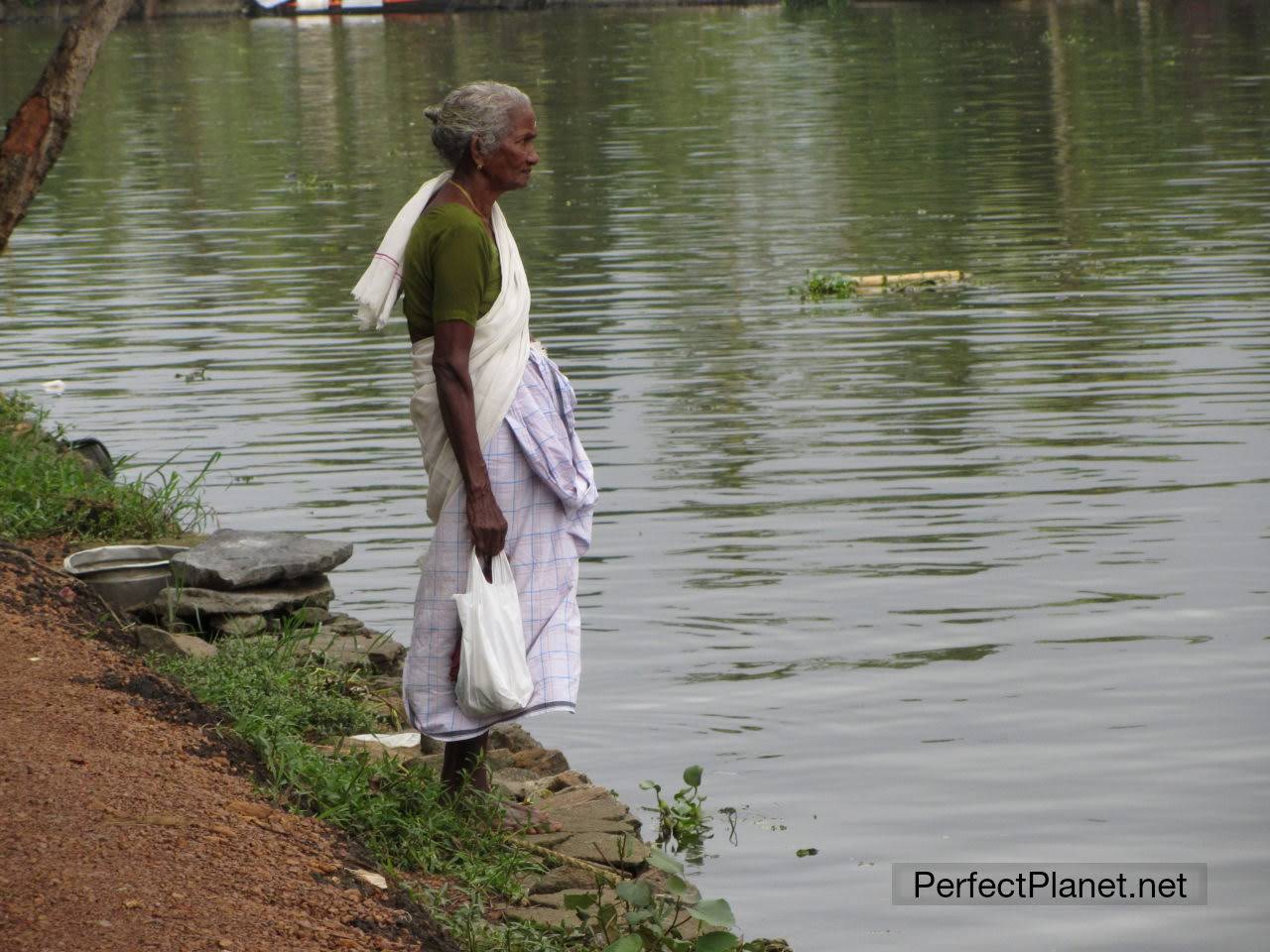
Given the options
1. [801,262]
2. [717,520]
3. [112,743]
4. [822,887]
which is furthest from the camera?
[801,262]

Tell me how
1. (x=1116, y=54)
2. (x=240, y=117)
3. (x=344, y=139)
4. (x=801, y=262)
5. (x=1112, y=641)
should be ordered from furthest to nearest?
(x=1116, y=54)
(x=240, y=117)
(x=344, y=139)
(x=801, y=262)
(x=1112, y=641)

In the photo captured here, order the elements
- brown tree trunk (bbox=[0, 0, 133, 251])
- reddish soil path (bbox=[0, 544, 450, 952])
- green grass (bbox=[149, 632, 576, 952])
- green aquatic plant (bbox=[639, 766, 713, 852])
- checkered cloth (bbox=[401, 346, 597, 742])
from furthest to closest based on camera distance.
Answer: brown tree trunk (bbox=[0, 0, 133, 251])
green aquatic plant (bbox=[639, 766, 713, 852])
checkered cloth (bbox=[401, 346, 597, 742])
green grass (bbox=[149, 632, 576, 952])
reddish soil path (bbox=[0, 544, 450, 952])

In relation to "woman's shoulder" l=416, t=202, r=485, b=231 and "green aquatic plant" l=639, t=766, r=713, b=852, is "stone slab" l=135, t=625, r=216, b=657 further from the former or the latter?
"woman's shoulder" l=416, t=202, r=485, b=231

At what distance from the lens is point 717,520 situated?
8516 mm

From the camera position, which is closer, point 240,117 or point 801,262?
point 801,262

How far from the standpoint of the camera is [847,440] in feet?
31.8

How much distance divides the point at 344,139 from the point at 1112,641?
844 inches

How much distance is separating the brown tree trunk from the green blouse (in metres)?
3.89

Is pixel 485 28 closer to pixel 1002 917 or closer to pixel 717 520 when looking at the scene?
pixel 717 520

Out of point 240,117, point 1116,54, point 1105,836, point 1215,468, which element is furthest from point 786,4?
point 1105,836

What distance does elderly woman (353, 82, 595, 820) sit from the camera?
15.5ft

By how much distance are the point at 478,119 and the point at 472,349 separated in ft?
1.80

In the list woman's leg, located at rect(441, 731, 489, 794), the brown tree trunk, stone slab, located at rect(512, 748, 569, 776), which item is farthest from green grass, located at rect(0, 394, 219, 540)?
woman's leg, located at rect(441, 731, 489, 794)

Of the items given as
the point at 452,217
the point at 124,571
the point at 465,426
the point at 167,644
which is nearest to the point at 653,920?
the point at 465,426
